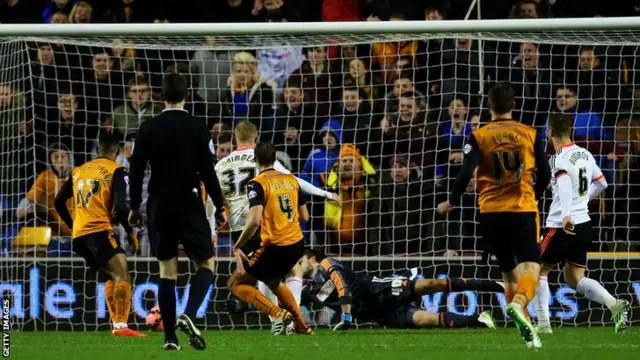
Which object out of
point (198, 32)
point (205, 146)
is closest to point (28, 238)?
point (198, 32)

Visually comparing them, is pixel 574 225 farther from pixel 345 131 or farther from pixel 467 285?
pixel 345 131

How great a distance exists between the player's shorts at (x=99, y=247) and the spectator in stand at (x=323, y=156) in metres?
2.97

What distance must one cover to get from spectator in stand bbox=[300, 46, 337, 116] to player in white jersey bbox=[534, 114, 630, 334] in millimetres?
3744

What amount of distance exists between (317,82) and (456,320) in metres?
3.78

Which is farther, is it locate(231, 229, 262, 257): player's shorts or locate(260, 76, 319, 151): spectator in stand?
locate(260, 76, 319, 151): spectator in stand

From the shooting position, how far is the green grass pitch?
26.4ft

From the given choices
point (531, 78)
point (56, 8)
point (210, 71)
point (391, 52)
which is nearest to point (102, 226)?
point (210, 71)

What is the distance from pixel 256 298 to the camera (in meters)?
11.1

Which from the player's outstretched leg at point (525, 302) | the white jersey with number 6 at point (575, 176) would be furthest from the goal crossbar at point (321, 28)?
the player's outstretched leg at point (525, 302)

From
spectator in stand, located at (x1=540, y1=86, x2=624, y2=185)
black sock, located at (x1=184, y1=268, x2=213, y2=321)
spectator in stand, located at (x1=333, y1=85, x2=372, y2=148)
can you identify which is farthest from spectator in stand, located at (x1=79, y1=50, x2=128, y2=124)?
black sock, located at (x1=184, y1=268, x2=213, y2=321)

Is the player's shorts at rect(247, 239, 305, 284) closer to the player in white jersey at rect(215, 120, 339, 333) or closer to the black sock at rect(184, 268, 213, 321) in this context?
the player in white jersey at rect(215, 120, 339, 333)

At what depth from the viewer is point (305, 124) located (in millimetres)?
14586

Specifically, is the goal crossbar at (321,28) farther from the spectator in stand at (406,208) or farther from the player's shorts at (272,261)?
the spectator in stand at (406,208)

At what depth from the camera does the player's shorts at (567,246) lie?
37.0 feet
